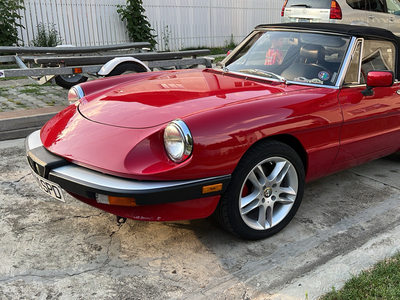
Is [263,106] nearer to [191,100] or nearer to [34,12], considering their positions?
[191,100]

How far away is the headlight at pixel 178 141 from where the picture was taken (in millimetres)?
2312

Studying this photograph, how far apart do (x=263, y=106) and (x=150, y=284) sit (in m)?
1.32

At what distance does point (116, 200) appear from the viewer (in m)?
2.31

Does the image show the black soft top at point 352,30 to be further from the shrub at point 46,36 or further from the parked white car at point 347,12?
the shrub at point 46,36

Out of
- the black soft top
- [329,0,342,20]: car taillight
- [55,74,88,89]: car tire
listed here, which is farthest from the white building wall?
the black soft top

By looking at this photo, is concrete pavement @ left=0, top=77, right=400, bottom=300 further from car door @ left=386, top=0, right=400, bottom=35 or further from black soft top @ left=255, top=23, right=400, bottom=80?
car door @ left=386, top=0, right=400, bottom=35

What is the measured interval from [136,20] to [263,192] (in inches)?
397

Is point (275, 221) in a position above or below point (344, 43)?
below

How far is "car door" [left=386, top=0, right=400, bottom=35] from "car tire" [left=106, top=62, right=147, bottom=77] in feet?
22.9

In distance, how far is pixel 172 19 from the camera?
42.5ft

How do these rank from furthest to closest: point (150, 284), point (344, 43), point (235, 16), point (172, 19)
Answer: point (235, 16)
point (172, 19)
point (344, 43)
point (150, 284)

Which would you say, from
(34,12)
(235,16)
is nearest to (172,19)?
(235,16)

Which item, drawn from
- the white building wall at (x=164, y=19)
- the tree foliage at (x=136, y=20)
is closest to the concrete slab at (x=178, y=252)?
the white building wall at (x=164, y=19)

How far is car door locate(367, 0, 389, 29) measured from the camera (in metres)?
9.35
